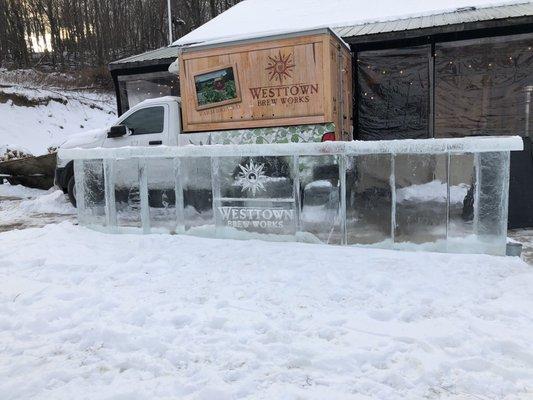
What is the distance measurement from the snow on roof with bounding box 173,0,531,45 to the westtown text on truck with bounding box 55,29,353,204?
3.37 m

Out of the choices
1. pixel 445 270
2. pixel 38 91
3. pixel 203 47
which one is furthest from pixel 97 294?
pixel 38 91

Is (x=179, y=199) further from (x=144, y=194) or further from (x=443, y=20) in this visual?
(x=443, y=20)

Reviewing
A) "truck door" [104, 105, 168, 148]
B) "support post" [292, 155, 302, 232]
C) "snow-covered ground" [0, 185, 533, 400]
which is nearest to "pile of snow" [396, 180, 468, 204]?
"snow-covered ground" [0, 185, 533, 400]

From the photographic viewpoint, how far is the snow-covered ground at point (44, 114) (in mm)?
18375

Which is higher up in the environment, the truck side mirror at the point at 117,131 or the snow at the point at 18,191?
the truck side mirror at the point at 117,131

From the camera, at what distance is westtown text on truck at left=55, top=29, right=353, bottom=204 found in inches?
278

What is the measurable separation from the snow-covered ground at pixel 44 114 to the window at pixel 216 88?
11565 millimetres

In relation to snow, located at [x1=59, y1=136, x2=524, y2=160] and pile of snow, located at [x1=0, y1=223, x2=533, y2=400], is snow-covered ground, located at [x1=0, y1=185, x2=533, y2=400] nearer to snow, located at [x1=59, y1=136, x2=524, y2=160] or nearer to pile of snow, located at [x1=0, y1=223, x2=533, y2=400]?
pile of snow, located at [x1=0, y1=223, x2=533, y2=400]

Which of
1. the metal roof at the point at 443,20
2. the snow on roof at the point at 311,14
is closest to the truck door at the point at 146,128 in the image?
the snow on roof at the point at 311,14

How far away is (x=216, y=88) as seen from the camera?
763 centimetres

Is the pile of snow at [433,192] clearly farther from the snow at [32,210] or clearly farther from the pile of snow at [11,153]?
the pile of snow at [11,153]

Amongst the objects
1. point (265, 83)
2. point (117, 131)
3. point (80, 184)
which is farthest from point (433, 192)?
point (117, 131)

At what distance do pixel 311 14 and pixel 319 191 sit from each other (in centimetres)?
864

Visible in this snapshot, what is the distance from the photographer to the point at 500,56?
958 centimetres
